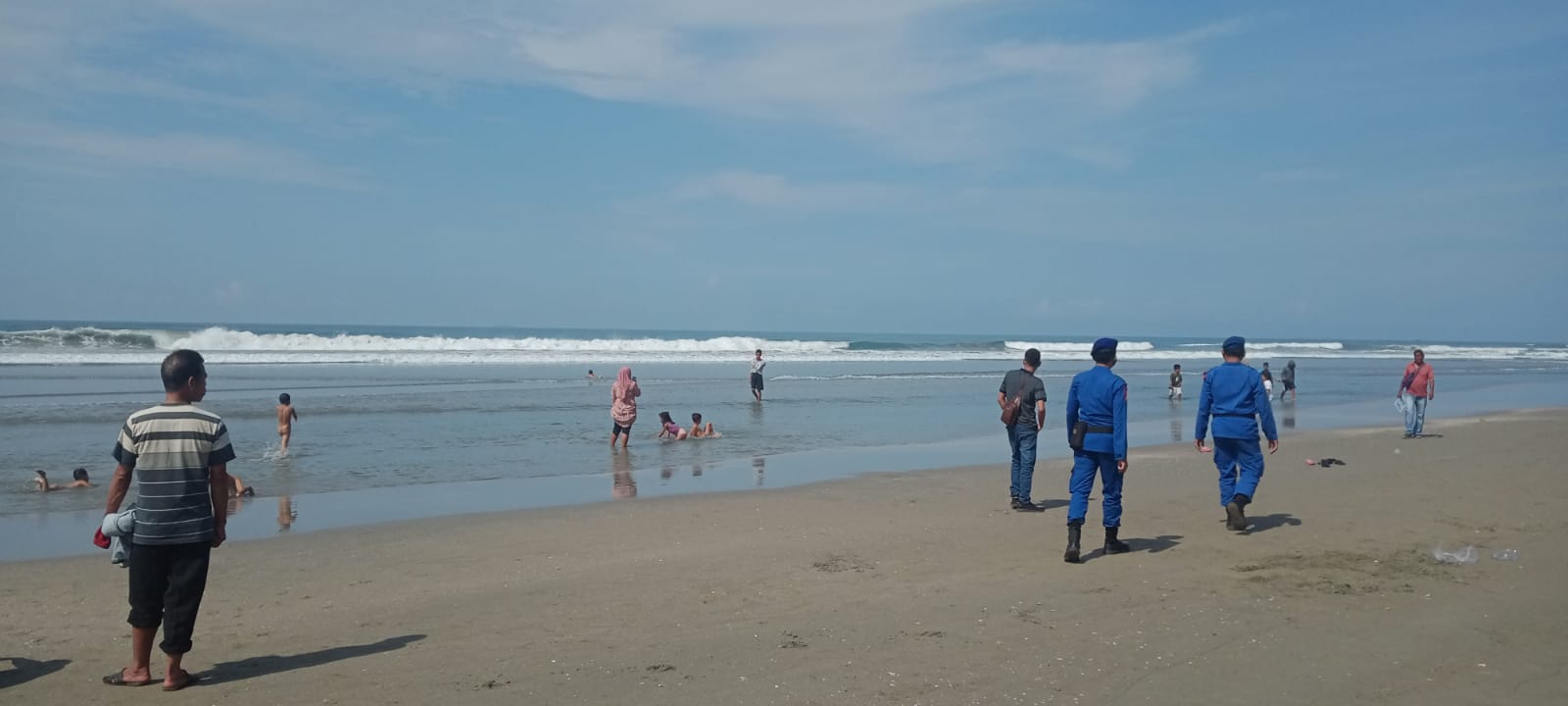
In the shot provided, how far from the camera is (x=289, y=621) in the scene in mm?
6270

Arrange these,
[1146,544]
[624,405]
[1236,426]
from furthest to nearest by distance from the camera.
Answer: [624,405]
[1236,426]
[1146,544]

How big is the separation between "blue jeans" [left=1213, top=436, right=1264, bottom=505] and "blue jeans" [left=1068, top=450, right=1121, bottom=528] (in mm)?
1526

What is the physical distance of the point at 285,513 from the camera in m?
10.3

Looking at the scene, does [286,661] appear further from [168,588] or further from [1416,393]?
[1416,393]

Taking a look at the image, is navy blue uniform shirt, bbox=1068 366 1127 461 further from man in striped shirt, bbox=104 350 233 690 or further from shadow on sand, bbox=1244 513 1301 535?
man in striped shirt, bbox=104 350 233 690

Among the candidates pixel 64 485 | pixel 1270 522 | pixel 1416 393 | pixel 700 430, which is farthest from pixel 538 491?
pixel 1416 393

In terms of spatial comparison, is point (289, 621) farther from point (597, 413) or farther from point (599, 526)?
point (597, 413)

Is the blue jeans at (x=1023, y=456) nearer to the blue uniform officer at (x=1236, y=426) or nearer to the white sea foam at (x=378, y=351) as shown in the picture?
the blue uniform officer at (x=1236, y=426)

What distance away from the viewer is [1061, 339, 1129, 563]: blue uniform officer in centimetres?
761

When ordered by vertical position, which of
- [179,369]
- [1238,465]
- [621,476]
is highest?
[179,369]

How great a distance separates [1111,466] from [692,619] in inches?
141

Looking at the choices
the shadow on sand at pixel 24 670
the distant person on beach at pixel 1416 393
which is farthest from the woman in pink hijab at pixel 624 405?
the distant person on beach at pixel 1416 393

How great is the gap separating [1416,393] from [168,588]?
17.6 meters

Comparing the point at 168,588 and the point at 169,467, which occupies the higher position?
the point at 169,467
